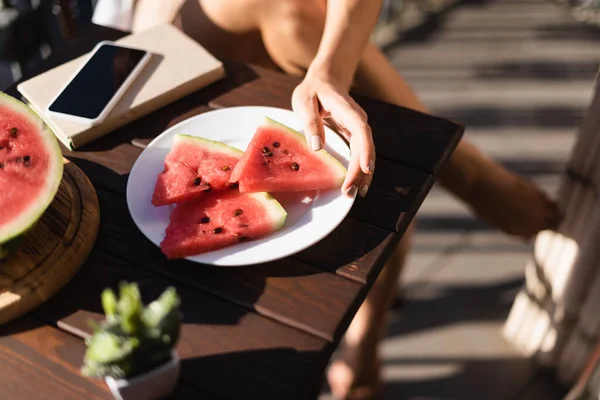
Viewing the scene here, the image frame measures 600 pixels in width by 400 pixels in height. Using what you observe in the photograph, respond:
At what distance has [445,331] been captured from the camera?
2.15 metres

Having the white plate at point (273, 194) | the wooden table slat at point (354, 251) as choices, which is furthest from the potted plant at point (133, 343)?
the wooden table slat at point (354, 251)

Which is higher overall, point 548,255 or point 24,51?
point 24,51

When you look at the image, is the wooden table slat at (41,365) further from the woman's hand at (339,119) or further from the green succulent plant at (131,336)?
the woman's hand at (339,119)

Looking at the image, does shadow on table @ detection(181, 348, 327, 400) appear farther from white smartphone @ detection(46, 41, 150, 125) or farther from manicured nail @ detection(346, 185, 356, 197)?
white smartphone @ detection(46, 41, 150, 125)

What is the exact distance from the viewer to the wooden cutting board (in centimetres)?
93

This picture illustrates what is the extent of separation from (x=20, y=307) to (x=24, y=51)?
159 cm

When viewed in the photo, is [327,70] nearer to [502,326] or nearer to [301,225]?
[301,225]

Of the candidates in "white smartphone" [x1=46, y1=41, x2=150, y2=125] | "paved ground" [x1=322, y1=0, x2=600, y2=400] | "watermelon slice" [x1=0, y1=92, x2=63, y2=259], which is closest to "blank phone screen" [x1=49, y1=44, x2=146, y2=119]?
"white smartphone" [x1=46, y1=41, x2=150, y2=125]

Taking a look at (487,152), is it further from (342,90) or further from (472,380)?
(342,90)

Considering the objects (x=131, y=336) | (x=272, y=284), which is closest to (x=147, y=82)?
(x=272, y=284)

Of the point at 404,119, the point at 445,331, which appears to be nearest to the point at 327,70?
the point at 404,119

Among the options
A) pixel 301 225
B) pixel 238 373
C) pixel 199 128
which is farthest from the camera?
pixel 199 128

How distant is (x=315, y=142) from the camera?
1.12 meters

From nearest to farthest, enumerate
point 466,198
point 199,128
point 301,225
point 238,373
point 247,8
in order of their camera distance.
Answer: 1. point 238,373
2. point 301,225
3. point 199,128
4. point 247,8
5. point 466,198
